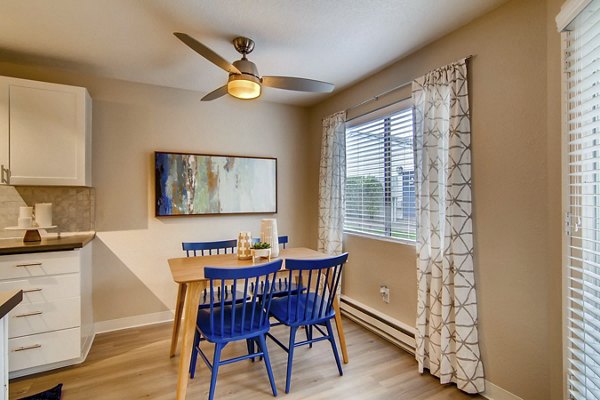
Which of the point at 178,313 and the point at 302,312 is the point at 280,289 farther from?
the point at 178,313

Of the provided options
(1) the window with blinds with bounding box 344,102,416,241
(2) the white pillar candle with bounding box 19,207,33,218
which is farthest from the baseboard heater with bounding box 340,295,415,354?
(2) the white pillar candle with bounding box 19,207,33,218

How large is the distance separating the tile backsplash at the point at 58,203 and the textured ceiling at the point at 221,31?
3.66ft

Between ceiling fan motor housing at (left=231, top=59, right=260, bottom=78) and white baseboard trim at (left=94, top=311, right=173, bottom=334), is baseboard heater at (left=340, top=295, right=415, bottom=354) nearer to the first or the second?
white baseboard trim at (left=94, top=311, right=173, bottom=334)

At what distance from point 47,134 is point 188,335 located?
2.05 meters

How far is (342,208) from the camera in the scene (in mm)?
3242

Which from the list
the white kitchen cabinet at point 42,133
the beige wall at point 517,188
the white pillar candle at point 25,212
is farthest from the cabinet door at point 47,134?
the beige wall at point 517,188

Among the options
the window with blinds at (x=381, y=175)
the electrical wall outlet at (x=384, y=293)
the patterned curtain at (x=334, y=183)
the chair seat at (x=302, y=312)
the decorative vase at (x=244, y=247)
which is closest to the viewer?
the chair seat at (x=302, y=312)

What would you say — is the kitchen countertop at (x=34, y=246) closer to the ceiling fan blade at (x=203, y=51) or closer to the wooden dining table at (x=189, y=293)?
the wooden dining table at (x=189, y=293)

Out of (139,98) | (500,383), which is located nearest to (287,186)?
(139,98)

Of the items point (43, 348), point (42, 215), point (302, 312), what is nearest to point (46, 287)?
point (43, 348)

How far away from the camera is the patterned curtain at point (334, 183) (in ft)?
10.6

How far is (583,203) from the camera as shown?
135 cm

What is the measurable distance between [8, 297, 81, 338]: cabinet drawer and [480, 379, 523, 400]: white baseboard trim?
293cm

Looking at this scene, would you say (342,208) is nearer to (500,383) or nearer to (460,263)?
(460,263)
